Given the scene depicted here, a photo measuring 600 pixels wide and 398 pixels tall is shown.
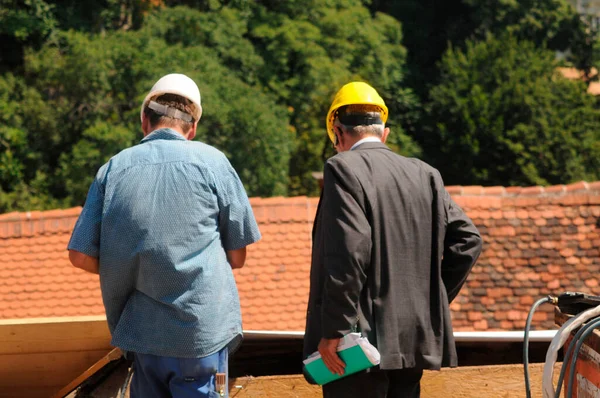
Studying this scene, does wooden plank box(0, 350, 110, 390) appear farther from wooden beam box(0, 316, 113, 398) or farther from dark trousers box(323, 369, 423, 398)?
dark trousers box(323, 369, 423, 398)

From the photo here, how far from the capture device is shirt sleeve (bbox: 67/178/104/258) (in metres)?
2.66

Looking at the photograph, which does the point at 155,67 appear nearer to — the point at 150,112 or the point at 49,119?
the point at 49,119

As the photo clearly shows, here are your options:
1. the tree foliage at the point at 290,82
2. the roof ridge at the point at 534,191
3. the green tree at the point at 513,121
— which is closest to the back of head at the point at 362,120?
the roof ridge at the point at 534,191

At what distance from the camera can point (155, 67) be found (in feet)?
70.4

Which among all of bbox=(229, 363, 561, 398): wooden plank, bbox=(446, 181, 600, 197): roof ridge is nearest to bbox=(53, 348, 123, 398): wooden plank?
bbox=(229, 363, 561, 398): wooden plank

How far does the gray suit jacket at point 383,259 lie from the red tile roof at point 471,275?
8239 mm

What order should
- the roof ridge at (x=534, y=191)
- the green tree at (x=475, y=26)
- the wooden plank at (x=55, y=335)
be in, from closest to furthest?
the wooden plank at (x=55, y=335), the roof ridge at (x=534, y=191), the green tree at (x=475, y=26)

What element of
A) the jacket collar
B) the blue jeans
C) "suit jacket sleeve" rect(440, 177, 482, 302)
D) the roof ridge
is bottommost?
the roof ridge

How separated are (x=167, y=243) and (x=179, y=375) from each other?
1.22 ft

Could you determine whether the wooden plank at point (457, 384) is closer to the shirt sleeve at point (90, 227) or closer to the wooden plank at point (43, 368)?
the wooden plank at point (43, 368)

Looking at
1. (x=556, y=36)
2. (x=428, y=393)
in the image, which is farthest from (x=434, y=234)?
(x=556, y=36)

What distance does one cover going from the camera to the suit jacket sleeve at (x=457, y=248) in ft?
9.57

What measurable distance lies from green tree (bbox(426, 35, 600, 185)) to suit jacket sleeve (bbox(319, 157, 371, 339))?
1102 inches

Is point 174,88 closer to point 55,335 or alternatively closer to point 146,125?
point 146,125
